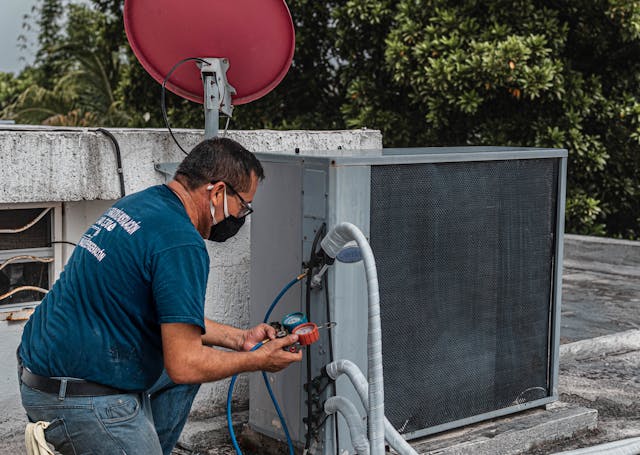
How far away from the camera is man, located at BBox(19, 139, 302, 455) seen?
8.79 feet

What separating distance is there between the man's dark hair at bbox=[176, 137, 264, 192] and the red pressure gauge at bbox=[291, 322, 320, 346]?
1.85 ft

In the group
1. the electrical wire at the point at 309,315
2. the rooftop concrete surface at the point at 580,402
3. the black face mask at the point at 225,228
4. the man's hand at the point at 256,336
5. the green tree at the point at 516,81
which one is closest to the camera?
the black face mask at the point at 225,228

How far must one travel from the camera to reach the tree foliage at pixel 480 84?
29.2ft

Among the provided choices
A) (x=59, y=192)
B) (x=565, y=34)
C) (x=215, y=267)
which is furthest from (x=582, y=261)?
(x=59, y=192)

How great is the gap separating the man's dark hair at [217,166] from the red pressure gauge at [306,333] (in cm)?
56

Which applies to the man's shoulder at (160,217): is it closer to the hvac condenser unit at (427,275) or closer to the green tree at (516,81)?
the hvac condenser unit at (427,275)

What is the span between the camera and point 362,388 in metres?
3.30

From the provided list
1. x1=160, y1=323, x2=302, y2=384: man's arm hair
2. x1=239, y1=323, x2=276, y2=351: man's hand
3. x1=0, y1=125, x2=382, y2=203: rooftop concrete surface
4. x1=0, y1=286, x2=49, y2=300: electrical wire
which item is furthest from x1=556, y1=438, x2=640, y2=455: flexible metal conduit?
x1=0, y1=286, x2=49, y2=300: electrical wire

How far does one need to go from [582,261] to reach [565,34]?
2522 mm

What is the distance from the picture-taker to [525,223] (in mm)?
4160

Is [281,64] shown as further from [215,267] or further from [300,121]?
[300,121]

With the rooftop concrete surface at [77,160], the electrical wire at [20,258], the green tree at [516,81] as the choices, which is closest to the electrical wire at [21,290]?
the electrical wire at [20,258]

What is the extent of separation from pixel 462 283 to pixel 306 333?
44.3 inches

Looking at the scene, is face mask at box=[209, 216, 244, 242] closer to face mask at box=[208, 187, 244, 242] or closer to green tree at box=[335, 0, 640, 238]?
face mask at box=[208, 187, 244, 242]
